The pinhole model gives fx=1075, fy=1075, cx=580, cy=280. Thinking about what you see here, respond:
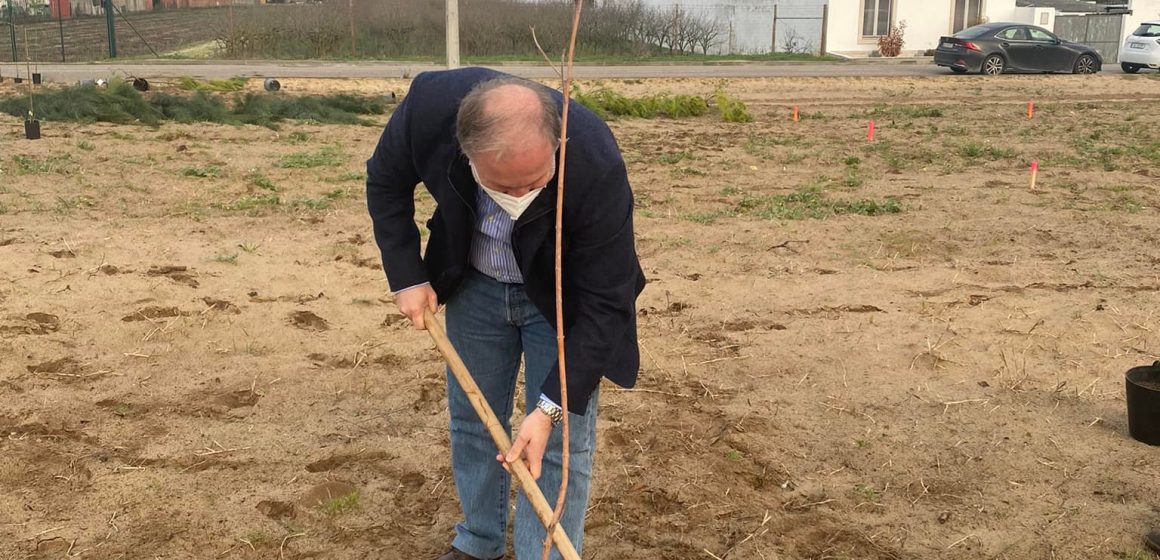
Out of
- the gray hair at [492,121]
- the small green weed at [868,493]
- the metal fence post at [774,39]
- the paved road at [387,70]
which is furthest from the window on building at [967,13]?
the gray hair at [492,121]

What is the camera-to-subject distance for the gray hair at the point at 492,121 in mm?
2047

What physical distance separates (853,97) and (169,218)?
38.6 feet

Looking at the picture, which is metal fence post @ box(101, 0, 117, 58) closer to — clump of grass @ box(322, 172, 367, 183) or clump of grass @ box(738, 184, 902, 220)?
clump of grass @ box(322, 172, 367, 183)

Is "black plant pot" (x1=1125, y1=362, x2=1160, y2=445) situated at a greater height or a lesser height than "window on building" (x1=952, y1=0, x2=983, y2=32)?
lesser

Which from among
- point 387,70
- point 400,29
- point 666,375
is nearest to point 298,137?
point 666,375

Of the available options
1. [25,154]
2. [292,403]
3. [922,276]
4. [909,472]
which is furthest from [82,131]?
[909,472]

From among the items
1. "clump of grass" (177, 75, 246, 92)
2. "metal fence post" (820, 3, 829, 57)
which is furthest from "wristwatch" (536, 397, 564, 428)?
"metal fence post" (820, 3, 829, 57)

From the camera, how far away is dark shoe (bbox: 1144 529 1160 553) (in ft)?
10.6

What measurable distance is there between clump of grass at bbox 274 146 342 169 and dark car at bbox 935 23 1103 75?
612 inches

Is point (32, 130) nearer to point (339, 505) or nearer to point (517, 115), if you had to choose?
point (339, 505)

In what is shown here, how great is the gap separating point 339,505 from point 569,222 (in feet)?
5.19

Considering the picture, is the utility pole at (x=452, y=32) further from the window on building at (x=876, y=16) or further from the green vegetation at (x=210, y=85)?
the window on building at (x=876, y=16)

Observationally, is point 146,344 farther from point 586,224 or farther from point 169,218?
point 586,224

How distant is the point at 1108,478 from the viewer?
3.72 meters
